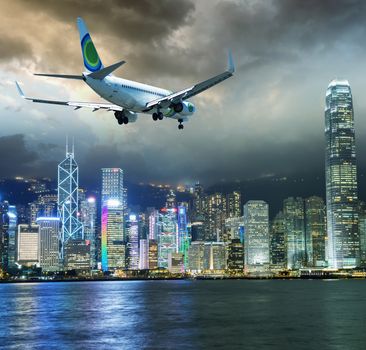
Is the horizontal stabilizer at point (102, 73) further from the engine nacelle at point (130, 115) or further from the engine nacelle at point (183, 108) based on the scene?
the engine nacelle at point (183, 108)

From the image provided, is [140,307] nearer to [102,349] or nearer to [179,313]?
[179,313]

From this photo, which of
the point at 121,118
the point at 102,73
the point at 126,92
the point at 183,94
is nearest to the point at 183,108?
the point at 183,94

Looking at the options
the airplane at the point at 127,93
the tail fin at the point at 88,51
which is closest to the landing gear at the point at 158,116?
the airplane at the point at 127,93

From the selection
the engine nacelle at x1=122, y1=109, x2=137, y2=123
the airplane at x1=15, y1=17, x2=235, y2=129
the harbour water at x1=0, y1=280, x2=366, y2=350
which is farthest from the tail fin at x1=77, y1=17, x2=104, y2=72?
the harbour water at x1=0, y1=280, x2=366, y2=350

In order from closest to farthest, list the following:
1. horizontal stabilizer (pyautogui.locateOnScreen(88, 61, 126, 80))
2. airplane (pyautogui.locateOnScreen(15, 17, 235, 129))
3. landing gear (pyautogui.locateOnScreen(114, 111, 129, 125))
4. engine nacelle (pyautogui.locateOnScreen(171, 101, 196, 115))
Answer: horizontal stabilizer (pyautogui.locateOnScreen(88, 61, 126, 80)) → airplane (pyautogui.locateOnScreen(15, 17, 235, 129)) → engine nacelle (pyautogui.locateOnScreen(171, 101, 196, 115)) → landing gear (pyautogui.locateOnScreen(114, 111, 129, 125))

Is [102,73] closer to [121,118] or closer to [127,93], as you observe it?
[127,93]

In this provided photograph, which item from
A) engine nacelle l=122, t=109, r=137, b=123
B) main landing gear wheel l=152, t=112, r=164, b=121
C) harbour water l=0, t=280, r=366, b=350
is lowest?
harbour water l=0, t=280, r=366, b=350

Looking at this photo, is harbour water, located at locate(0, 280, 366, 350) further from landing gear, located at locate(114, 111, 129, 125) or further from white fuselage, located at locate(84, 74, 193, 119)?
white fuselage, located at locate(84, 74, 193, 119)

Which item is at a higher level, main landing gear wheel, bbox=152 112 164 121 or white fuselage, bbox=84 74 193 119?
white fuselage, bbox=84 74 193 119
